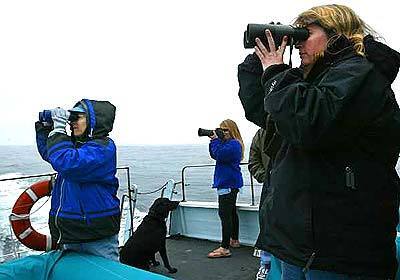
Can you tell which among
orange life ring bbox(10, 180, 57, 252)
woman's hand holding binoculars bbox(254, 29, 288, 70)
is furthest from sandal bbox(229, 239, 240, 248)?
woman's hand holding binoculars bbox(254, 29, 288, 70)

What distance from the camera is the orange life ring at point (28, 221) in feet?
9.98

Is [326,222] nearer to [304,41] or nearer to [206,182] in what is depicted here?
[304,41]

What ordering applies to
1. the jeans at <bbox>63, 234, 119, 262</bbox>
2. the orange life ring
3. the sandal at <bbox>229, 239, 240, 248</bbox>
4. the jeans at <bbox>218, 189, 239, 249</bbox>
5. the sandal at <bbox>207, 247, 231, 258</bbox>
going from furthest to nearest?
the sandal at <bbox>229, 239, 240, 248</bbox>
the sandal at <bbox>207, 247, 231, 258</bbox>
the jeans at <bbox>218, 189, 239, 249</bbox>
the orange life ring
the jeans at <bbox>63, 234, 119, 262</bbox>

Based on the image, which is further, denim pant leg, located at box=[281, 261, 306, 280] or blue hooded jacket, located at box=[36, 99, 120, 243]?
blue hooded jacket, located at box=[36, 99, 120, 243]

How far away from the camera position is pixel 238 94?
1343 mm

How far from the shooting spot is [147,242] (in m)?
3.81

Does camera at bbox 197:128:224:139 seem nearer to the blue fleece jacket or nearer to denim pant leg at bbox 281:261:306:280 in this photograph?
the blue fleece jacket

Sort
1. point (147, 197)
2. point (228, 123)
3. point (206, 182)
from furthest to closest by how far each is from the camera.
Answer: point (206, 182) < point (147, 197) < point (228, 123)

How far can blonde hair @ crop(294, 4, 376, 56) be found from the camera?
47.3 inches

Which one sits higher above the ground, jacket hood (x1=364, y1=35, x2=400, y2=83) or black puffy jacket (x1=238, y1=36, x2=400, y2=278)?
jacket hood (x1=364, y1=35, x2=400, y2=83)

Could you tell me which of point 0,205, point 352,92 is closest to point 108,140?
point 352,92

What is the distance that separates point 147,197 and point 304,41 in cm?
936

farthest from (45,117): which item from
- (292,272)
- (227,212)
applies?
(227,212)

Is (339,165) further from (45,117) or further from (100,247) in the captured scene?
(45,117)
